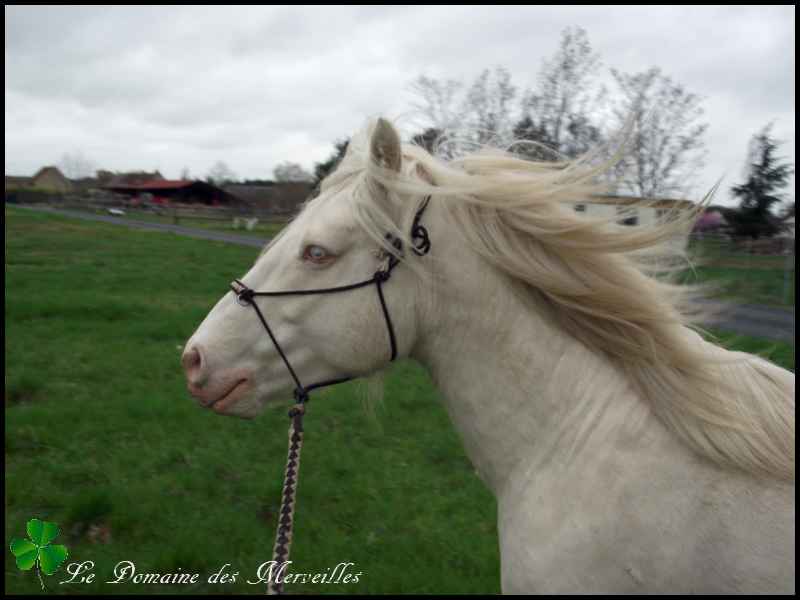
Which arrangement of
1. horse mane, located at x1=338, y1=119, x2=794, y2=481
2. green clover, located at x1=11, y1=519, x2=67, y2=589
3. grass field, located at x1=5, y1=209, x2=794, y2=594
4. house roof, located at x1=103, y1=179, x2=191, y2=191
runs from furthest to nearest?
house roof, located at x1=103, y1=179, x2=191, y2=191
grass field, located at x1=5, y1=209, x2=794, y2=594
green clover, located at x1=11, y1=519, x2=67, y2=589
horse mane, located at x1=338, y1=119, x2=794, y2=481

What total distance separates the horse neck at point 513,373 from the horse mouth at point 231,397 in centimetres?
62

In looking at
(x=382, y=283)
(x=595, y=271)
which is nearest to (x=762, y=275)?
(x=595, y=271)

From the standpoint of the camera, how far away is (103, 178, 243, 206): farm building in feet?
241

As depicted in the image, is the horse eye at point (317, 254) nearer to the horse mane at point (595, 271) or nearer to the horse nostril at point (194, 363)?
the horse mane at point (595, 271)

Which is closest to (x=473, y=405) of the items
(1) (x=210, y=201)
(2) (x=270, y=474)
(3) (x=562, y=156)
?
(3) (x=562, y=156)

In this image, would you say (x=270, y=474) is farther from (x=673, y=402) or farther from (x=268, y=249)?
(x=673, y=402)

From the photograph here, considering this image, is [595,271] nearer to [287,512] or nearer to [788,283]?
[287,512]

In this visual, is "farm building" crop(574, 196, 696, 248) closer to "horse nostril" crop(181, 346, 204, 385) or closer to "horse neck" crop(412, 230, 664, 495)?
"horse neck" crop(412, 230, 664, 495)

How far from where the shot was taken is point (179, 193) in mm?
77000

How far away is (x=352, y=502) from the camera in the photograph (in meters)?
4.35

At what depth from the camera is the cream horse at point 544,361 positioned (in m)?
1.74

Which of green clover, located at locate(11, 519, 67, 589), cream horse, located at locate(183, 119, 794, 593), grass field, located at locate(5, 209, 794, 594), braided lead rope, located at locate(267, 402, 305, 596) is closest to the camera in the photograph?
cream horse, located at locate(183, 119, 794, 593)

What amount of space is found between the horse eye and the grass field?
1.11 m

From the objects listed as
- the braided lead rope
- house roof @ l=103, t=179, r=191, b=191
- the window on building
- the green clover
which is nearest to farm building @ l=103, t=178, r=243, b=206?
house roof @ l=103, t=179, r=191, b=191
